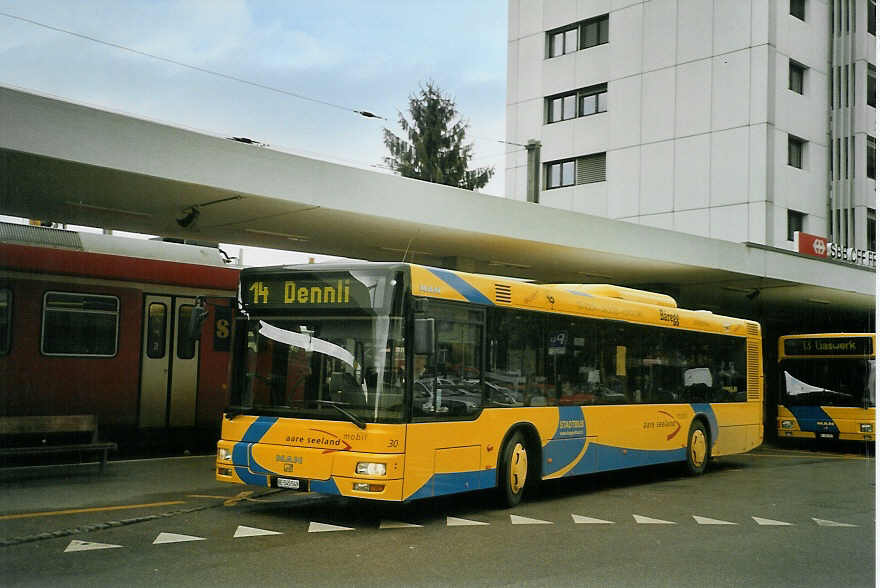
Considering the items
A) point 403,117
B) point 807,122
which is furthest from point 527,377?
point 403,117

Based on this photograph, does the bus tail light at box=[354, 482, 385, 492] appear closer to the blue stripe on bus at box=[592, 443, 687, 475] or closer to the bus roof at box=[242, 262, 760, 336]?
the bus roof at box=[242, 262, 760, 336]

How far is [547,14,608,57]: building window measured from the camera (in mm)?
38438

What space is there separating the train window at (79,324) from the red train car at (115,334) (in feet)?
0.05

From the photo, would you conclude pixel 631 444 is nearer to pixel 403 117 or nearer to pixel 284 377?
pixel 284 377

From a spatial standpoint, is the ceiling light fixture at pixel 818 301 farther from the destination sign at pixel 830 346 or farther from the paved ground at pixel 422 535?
the paved ground at pixel 422 535

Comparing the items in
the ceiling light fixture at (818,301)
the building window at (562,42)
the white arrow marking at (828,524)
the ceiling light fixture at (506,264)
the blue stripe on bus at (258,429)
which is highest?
the building window at (562,42)

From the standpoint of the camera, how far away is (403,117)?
174 ft

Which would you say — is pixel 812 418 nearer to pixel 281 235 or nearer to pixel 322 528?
pixel 281 235

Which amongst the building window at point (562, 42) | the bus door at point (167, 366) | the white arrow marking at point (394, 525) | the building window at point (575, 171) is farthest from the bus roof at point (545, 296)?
the building window at point (562, 42)

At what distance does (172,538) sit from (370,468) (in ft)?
6.63

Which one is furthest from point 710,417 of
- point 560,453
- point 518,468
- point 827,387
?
point 827,387

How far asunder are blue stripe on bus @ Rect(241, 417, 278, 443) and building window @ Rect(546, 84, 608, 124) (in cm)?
2989

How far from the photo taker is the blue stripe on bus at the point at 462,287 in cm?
1080

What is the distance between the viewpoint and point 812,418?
2173 cm
